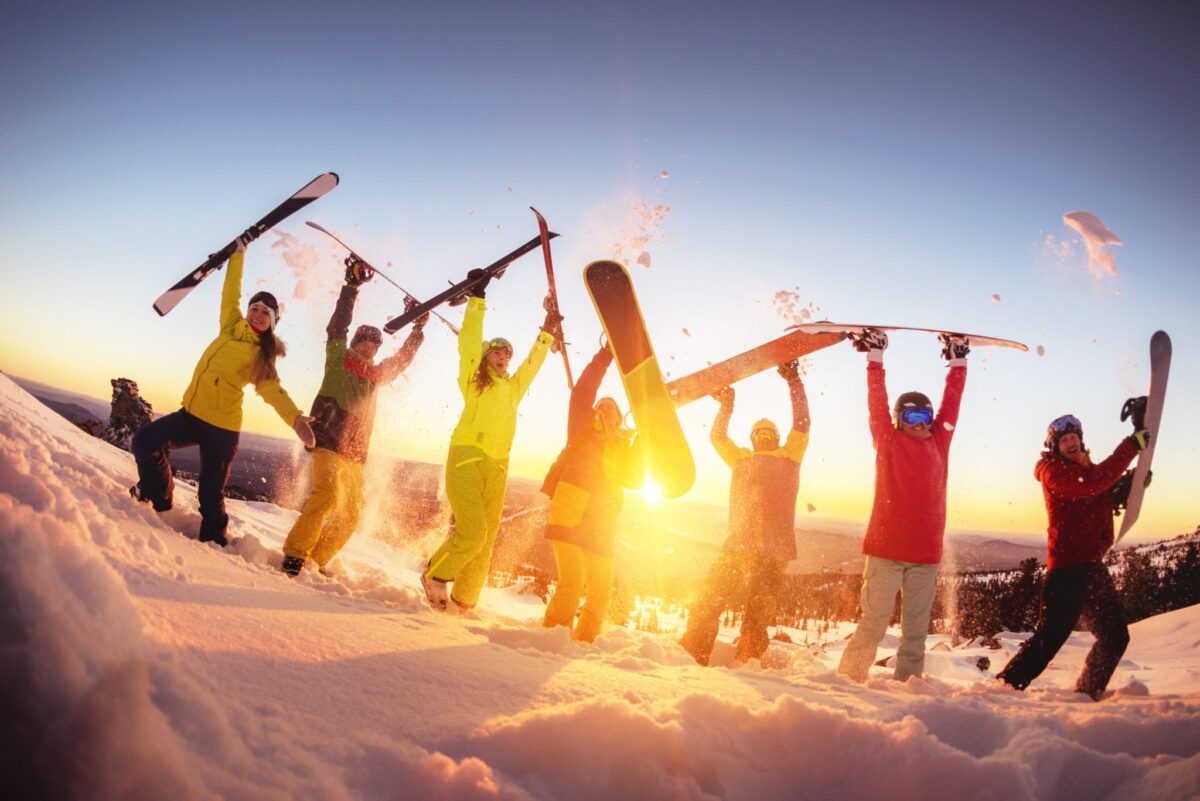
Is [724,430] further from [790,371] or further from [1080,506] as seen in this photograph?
[1080,506]

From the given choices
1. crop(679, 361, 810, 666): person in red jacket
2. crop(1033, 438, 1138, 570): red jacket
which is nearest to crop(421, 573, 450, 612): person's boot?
crop(679, 361, 810, 666): person in red jacket

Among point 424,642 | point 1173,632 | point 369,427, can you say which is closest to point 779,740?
point 424,642

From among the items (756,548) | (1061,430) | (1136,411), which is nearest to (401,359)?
(756,548)

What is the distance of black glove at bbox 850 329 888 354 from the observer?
5.22m

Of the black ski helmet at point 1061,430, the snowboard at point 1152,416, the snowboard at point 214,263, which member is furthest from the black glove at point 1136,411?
the snowboard at point 214,263

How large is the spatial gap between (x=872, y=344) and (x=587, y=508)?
3.04m

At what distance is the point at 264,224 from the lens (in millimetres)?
6918

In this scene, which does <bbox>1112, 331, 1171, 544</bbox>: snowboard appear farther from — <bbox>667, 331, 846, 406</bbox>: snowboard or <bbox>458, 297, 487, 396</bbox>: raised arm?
<bbox>458, 297, 487, 396</bbox>: raised arm

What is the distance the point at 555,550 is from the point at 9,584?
385cm

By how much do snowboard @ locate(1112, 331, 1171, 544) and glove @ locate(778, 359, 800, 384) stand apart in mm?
2935

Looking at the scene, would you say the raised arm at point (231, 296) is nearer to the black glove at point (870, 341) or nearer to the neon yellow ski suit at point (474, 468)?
the neon yellow ski suit at point (474, 468)

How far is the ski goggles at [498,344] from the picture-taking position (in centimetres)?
530

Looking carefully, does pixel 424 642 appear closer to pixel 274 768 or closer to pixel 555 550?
pixel 274 768

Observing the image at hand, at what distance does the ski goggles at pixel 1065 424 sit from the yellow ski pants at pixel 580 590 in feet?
12.8
